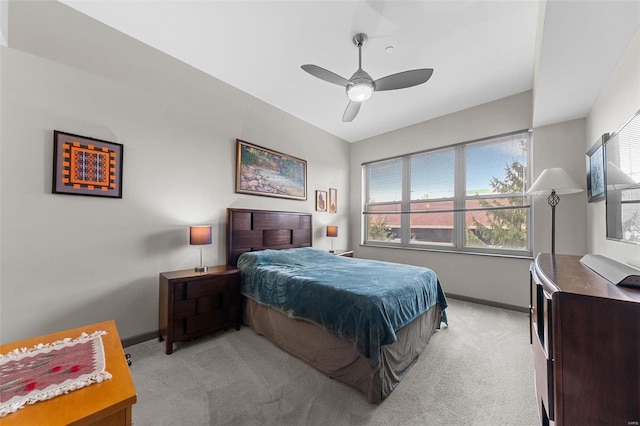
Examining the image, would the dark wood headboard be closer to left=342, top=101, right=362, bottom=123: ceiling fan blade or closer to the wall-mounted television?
left=342, top=101, right=362, bottom=123: ceiling fan blade

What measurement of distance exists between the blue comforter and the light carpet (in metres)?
0.38

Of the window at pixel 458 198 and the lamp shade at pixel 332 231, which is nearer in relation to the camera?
the window at pixel 458 198

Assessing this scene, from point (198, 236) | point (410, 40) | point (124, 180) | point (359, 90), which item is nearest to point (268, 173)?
point (198, 236)

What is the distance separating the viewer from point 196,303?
94.4 inches

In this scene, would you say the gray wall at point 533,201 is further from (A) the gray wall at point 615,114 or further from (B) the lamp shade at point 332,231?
(B) the lamp shade at point 332,231

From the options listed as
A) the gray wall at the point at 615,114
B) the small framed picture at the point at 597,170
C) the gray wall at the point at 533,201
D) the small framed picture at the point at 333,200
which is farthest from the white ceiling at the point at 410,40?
the small framed picture at the point at 333,200

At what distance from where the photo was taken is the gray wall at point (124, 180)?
1843mm

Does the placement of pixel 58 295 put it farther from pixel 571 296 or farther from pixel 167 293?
pixel 571 296

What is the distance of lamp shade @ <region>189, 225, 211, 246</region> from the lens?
2527 millimetres

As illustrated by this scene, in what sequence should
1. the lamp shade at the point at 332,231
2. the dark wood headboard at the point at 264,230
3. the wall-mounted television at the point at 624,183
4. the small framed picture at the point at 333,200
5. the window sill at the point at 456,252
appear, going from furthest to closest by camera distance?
1. the small framed picture at the point at 333,200
2. the lamp shade at the point at 332,231
3. the window sill at the point at 456,252
4. the dark wood headboard at the point at 264,230
5. the wall-mounted television at the point at 624,183

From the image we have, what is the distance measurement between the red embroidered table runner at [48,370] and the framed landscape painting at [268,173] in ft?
7.53

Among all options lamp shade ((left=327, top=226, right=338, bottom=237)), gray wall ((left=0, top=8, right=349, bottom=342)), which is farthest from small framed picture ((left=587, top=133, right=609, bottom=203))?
gray wall ((left=0, top=8, right=349, bottom=342))

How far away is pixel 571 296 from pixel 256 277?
7.97 ft

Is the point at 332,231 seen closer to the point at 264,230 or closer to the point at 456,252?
the point at 264,230
